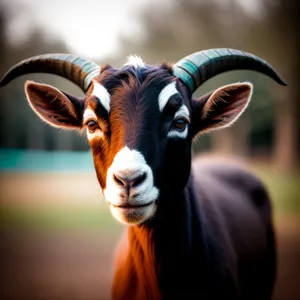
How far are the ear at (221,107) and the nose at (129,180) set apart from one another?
3.54ft

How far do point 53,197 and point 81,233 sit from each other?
18.0 ft

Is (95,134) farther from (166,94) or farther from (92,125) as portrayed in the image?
(166,94)

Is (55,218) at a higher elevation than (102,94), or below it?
below

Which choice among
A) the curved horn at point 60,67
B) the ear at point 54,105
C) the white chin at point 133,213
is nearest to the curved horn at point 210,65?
the curved horn at point 60,67

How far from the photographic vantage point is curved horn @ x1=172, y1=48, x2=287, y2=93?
364 cm

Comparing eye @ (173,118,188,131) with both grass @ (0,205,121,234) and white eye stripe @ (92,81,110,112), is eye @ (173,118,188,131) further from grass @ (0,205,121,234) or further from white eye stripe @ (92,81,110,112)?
grass @ (0,205,121,234)

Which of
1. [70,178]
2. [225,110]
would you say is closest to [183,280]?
[225,110]

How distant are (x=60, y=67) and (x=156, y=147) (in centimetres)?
147

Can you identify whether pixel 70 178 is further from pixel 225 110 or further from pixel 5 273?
pixel 225 110

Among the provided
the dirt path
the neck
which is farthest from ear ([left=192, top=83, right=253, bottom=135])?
the dirt path

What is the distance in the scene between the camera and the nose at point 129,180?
109 inches

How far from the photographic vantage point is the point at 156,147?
3.10m

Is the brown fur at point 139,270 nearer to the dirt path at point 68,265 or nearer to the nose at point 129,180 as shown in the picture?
the nose at point 129,180

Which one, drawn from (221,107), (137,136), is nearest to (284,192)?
(221,107)
